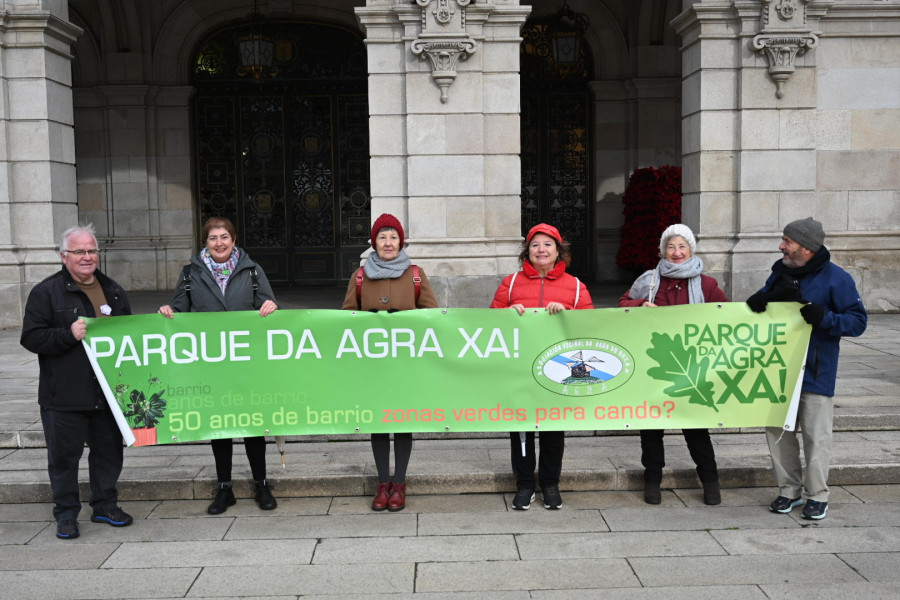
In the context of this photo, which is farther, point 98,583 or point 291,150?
point 291,150

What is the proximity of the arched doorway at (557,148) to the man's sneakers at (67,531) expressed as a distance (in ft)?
45.1

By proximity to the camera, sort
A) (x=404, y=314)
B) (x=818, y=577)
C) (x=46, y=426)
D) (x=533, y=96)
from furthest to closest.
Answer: (x=533, y=96) → (x=404, y=314) → (x=46, y=426) → (x=818, y=577)

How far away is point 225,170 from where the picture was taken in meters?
18.7

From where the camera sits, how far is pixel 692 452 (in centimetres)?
614

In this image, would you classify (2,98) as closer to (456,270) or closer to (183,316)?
(456,270)

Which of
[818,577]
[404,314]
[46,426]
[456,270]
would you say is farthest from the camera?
[456,270]

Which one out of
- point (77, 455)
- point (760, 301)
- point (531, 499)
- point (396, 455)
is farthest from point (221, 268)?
point (760, 301)

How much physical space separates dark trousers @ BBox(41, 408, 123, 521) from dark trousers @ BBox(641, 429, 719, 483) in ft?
11.0

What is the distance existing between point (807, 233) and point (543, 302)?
63.9 inches

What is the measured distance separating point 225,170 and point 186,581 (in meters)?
14.7

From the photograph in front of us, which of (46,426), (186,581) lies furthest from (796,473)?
(46,426)

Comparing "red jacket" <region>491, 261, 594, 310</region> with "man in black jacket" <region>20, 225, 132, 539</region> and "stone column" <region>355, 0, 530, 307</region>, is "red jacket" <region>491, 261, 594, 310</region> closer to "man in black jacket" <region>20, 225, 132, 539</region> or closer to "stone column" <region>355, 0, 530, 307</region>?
"man in black jacket" <region>20, 225, 132, 539</region>

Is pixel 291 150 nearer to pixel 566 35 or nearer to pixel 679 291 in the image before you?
pixel 566 35

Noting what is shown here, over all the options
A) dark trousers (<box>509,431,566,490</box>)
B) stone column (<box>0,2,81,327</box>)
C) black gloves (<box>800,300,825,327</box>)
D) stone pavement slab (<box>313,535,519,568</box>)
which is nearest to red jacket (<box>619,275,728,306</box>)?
black gloves (<box>800,300,825,327</box>)
